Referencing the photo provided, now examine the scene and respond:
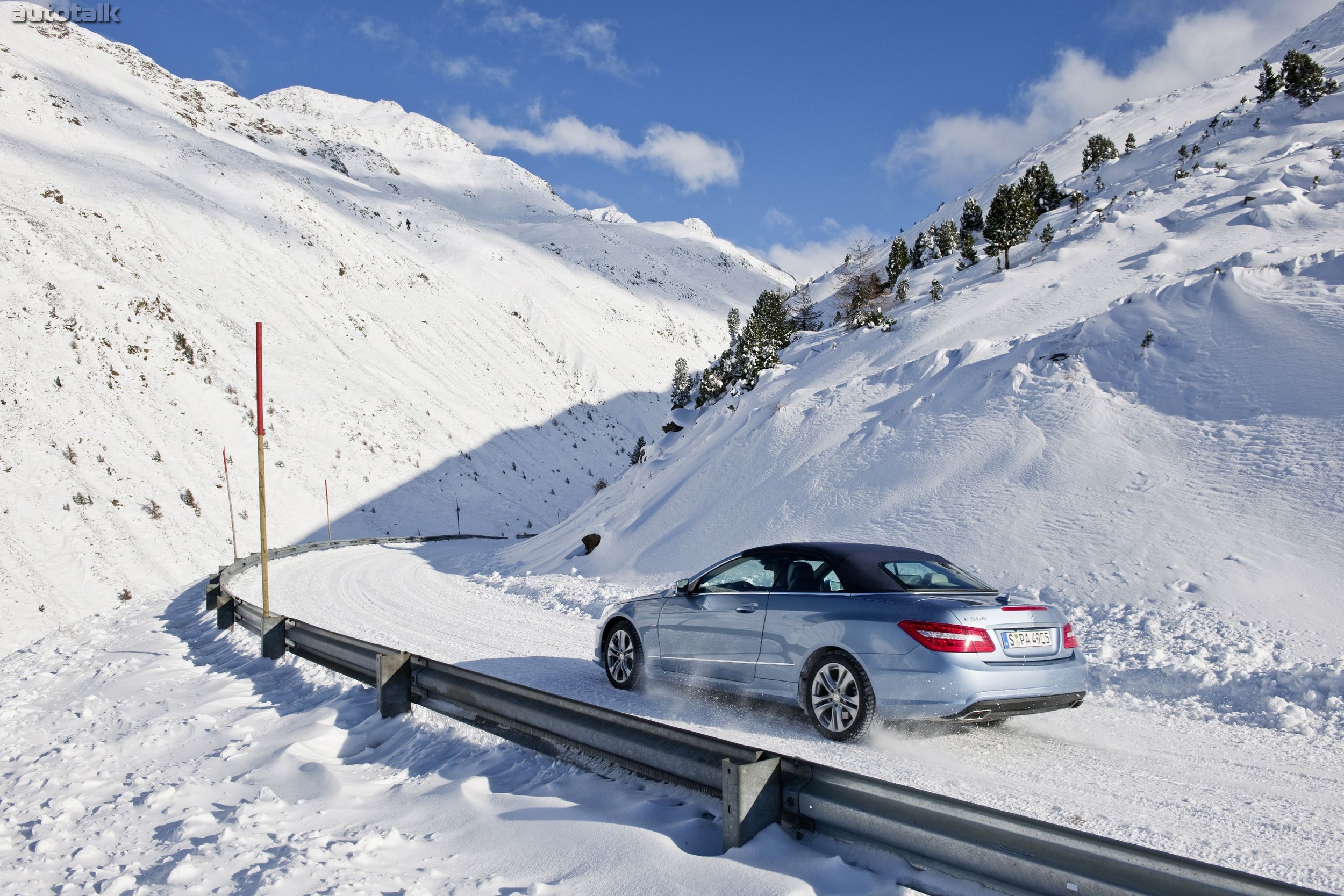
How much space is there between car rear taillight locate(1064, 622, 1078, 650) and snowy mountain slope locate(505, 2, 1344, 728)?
1.75 meters

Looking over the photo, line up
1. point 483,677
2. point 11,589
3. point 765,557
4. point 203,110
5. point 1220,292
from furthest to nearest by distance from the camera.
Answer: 1. point 203,110
2. point 11,589
3. point 1220,292
4. point 765,557
5. point 483,677

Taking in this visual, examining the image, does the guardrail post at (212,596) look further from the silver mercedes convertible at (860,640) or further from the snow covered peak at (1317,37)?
the snow covered peak at (1317,37)

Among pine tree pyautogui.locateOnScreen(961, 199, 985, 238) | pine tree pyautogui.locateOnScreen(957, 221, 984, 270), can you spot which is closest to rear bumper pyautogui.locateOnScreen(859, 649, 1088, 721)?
pine tree pyautogui.locateOnScreen(957, 221, 984, 270)

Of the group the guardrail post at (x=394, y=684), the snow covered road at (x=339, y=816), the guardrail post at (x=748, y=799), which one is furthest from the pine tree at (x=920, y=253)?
the guardrail post at (x=748, y=799)

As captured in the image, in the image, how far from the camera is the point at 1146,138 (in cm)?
5212

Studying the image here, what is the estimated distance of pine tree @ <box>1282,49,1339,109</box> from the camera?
33.6 meters

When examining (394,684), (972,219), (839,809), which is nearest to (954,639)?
(839,809)

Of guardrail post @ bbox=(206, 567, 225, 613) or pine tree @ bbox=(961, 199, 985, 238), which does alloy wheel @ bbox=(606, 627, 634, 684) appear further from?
pine tree @ bbox=(961, 199, 985, 238)

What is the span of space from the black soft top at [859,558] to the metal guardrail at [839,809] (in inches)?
82.9

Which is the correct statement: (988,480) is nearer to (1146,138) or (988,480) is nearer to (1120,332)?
(1120,332)

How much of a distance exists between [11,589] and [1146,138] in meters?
63.9

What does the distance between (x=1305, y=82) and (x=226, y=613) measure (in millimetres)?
45409

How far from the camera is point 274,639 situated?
850cm

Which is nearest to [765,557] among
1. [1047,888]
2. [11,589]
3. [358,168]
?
[1047,888]
